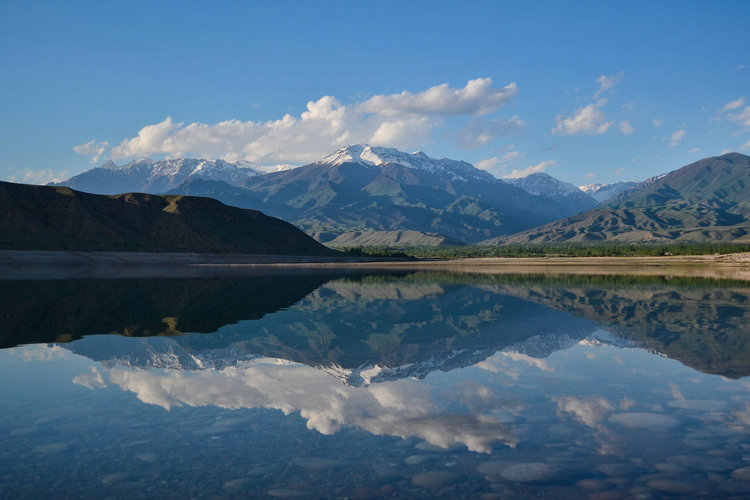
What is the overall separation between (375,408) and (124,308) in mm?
36283

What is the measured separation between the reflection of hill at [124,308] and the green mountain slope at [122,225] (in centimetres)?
8656

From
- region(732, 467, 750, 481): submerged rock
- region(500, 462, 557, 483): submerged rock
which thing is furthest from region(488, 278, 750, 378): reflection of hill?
region(500, 462, 557, 483): submerged rock

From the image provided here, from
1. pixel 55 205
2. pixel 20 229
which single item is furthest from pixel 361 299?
pixel 55 205

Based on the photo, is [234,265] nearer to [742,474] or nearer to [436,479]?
[436,479]

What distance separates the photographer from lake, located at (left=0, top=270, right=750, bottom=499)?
40.0 ft

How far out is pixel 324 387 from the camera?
69.0 feet

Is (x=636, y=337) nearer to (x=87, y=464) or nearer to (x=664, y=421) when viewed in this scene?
(x=664, y=421)

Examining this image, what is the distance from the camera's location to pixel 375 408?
18.2m

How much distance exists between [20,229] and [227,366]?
475 feet

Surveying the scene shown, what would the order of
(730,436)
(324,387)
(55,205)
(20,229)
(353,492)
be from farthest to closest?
(55,205) → (20,229) → (324,387) → (730,436) → (353,492)

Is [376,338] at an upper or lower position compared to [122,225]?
lower

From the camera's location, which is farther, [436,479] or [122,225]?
[122,225]

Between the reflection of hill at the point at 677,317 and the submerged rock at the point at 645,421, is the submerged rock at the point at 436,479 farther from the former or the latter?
the reflection of hill at the point at 677,317

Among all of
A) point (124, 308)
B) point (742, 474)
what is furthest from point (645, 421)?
point (124, 308)
